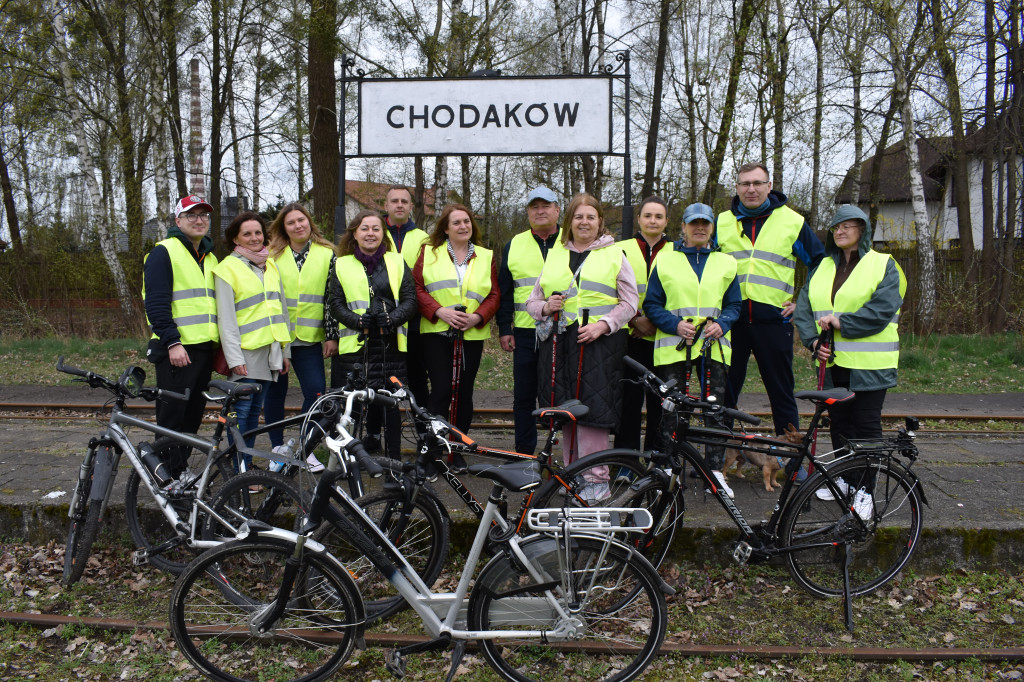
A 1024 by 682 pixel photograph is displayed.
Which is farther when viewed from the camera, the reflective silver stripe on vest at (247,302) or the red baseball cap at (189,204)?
the reflective silver stripe on vest at (247,302)

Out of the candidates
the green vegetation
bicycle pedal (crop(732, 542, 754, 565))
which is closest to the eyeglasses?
bicycle pedal (crop(732, 542, 754, 565))

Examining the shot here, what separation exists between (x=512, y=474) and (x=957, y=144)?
54.7 feet

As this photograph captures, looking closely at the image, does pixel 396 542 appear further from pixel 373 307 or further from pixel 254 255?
pixel 254 255

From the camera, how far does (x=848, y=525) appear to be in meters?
4.21

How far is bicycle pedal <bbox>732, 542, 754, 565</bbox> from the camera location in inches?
165

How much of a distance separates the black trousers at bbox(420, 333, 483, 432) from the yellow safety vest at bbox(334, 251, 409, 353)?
0.24 meters

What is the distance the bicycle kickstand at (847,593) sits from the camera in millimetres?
4035

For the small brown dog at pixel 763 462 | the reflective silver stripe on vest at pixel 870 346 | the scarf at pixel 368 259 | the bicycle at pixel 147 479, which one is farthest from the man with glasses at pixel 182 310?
the reflective silver stripe on vest at pixel 870 346

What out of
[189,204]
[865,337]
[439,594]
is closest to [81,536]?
[189,204]

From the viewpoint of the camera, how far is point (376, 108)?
23.1ft

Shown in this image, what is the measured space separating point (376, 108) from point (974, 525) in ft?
19.5

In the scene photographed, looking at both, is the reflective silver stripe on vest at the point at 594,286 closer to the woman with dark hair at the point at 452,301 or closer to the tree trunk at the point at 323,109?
the woman with dark hair at the point at 452,301

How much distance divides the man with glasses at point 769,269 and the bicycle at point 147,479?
3.37 metres

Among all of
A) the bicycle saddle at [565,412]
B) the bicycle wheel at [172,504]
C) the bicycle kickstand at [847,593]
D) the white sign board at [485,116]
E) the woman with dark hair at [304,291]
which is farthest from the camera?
the white sign board at [485,116]
